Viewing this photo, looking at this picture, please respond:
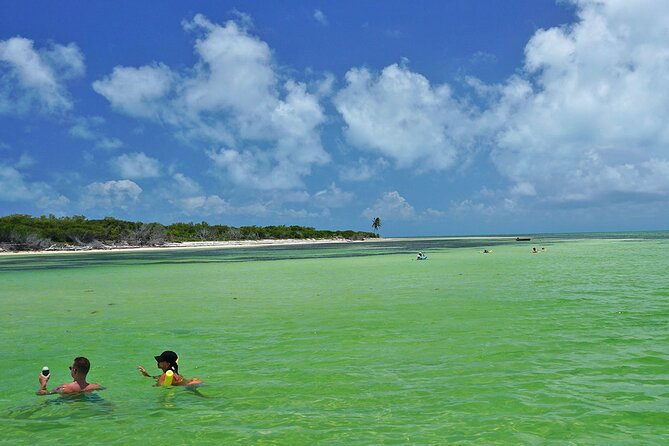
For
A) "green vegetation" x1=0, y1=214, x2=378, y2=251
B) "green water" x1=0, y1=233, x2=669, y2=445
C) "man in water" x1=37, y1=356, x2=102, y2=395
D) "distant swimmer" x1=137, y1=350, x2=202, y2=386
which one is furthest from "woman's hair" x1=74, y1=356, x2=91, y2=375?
"green vegetation" x1=0, y1=214, x2=378, y2=251

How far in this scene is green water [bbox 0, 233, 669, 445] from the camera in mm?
8422

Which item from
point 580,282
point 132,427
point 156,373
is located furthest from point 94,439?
point 580,282

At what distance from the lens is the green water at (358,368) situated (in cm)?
842

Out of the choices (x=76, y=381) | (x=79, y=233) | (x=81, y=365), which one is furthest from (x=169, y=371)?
(x=79, y=233)

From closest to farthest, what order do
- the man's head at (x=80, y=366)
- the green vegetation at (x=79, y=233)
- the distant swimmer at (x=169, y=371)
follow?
the man's head at (x=80, y=366) → the distant swimmer at (x=169, y=371) → the green vegetation at (x=79, y=233)

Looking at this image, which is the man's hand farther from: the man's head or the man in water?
the man's head

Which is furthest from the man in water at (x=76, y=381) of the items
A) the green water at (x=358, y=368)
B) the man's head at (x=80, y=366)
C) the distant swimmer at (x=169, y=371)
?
the distant swimmer at (x=169, y=371)

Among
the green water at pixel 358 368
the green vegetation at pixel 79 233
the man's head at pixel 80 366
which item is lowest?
the green water at pixel 358 368

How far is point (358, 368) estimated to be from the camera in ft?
39.4

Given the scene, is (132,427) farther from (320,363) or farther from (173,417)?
(320,363)

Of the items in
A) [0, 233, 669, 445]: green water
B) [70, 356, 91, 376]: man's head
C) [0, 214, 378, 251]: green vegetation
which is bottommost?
[0, 233, 669, 445]: green water

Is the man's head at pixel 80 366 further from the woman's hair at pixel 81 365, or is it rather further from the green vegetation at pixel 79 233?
the green vegetation at pixel 79 233

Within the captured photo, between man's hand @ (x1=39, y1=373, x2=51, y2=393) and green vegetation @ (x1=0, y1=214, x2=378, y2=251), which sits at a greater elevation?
green vegetation @ (x1=0, y1=214, x2=378, y2=251)

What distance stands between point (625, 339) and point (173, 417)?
11.9 meters
